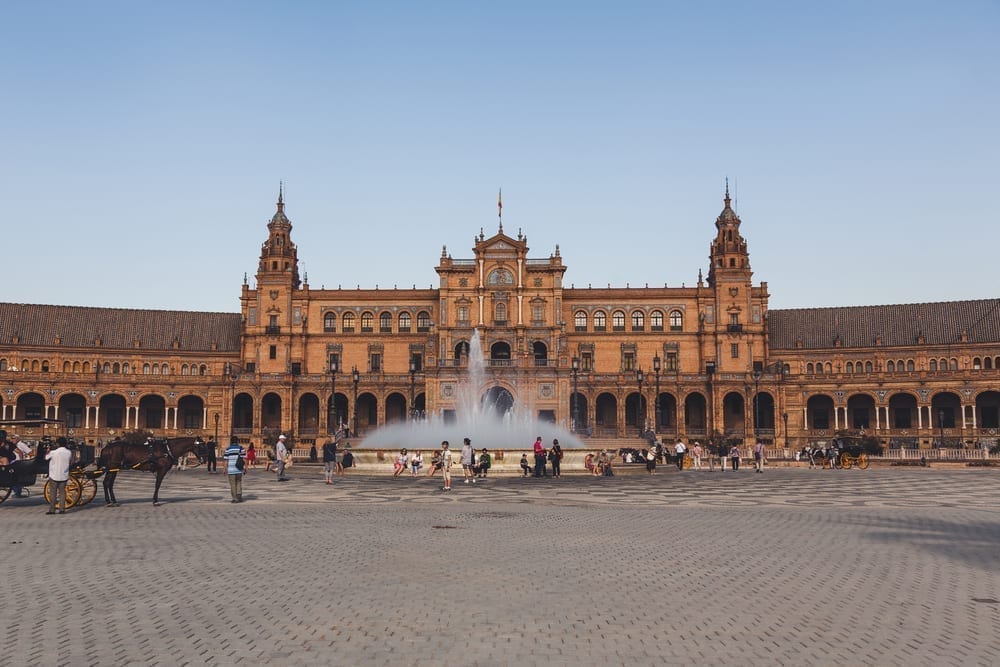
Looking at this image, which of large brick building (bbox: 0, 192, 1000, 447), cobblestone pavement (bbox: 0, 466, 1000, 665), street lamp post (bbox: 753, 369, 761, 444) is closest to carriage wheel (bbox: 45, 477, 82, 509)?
cobblestone pavement (bbox: 0, 466, 1000, 665)

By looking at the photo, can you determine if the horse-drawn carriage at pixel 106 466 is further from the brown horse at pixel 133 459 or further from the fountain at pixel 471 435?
the fountain at pixel 471 435

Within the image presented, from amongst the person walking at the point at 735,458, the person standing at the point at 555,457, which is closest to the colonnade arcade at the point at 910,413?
the person walking at the point at 735,458

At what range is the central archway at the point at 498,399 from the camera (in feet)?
268

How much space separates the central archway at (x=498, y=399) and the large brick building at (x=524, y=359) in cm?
22

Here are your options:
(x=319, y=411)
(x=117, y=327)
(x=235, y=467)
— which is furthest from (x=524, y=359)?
(x=235, y=467)

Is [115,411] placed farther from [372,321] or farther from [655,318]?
[655,318]

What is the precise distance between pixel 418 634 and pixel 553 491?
831 inches

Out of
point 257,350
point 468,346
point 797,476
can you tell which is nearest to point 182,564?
point 797,476

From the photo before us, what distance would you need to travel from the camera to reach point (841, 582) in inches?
507

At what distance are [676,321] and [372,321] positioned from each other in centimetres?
3075

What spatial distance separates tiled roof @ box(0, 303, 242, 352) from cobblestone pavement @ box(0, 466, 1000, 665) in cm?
7130

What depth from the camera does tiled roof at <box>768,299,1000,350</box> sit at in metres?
86.2

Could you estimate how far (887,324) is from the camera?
89.8 metres

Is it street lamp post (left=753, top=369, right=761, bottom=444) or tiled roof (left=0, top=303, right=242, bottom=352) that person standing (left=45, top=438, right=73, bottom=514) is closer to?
street lamp post (left=753, top=369, right=761, bottom=444)
